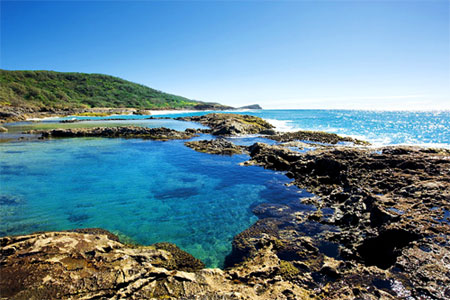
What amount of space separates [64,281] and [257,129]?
4939 cm

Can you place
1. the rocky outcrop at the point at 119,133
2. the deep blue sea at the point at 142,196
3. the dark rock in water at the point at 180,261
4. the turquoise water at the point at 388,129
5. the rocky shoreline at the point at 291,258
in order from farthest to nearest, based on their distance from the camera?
the rocky outcrop at the point at 119,133 → the turquoise water at the point at 388,129 → the deep blue sea at the point at 142,196 → the dark rock in water at the point at 180,261 → the rocky shoreline at the point at 291,258

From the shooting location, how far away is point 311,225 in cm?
1113

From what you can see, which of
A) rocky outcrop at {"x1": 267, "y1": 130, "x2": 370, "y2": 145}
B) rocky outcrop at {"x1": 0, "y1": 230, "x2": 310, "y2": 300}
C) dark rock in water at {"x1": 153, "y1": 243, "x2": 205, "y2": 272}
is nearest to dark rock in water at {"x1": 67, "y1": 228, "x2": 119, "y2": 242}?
rocky outcrop at {"x1": 0, "y1": 230, "x2": 310, "y2": 300}

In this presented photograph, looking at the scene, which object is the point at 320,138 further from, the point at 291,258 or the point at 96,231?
the point at 96,231

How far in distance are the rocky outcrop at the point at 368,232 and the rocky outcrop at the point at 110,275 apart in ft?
4.61

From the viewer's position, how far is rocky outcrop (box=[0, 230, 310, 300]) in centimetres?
587

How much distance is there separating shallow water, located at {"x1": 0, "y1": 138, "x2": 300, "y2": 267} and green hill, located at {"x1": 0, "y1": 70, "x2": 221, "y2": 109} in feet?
382

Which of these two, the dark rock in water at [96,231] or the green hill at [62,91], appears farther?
the green hill at [62,91]

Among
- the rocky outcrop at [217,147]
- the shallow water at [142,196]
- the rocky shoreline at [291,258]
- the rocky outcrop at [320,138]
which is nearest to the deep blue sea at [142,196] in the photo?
the shallow water at [142,196]

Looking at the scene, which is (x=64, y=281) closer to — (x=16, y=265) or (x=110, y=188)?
(x=16, y=265)

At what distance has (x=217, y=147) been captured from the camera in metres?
32.9

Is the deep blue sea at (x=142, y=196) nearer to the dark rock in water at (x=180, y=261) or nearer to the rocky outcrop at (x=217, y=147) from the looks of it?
the dark rock in water at (x=180, y=261)

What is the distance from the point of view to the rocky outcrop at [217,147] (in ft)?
100

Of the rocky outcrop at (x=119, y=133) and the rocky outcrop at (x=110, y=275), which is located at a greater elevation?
the rocky outcrop at (x=119, y=133)
